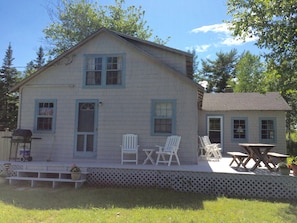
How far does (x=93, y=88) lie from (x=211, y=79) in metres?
23.9

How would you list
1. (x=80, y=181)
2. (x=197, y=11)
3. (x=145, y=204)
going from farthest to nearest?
1. (x=197, y=11)
2. (x=80, y=181)
3. (x=145, y=204)

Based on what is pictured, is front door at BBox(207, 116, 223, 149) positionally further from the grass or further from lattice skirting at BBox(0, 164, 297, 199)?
the grass

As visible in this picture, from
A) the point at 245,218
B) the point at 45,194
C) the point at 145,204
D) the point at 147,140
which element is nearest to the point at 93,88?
the point at 147,140

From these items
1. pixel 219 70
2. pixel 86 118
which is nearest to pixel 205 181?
pixel 86 118

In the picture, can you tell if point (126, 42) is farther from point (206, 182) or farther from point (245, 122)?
point (245, 122)

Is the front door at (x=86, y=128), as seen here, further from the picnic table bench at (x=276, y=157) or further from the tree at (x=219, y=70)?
the tree at (x=219, y=70)

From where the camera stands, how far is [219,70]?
30.7 m

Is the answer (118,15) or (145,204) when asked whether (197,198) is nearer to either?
(145,204)

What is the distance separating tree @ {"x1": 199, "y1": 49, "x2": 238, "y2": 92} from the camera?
A: 30.3 metres

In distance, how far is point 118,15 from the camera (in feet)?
83.8

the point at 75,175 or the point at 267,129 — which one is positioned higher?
the point at 267,129

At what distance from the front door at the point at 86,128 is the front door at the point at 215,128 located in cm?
680

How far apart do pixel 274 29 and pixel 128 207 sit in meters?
6.52

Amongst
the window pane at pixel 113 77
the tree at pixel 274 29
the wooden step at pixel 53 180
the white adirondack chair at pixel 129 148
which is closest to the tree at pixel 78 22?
the window pane at pixel 113 77
